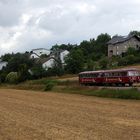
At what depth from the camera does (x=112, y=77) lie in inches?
2507

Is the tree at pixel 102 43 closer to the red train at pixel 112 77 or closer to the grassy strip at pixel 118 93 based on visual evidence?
the red train at pixel 112 77

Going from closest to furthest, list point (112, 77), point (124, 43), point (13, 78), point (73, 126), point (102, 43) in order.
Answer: point (73, 126) < point (112, 77) < point (13, 78) < point (124, 43) < point (102, 43)

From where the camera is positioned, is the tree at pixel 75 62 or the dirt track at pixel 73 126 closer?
the dirt track at pixel 73 126

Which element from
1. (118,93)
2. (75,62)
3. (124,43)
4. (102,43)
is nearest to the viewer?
(118,93)

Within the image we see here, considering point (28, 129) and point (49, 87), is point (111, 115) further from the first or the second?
point (49, 87)

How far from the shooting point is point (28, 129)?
2045 centimetres

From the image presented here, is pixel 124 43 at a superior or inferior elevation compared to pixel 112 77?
superior

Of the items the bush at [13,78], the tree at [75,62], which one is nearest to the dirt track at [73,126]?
the bush at [13,78]

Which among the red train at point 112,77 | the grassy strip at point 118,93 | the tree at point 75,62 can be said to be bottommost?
the grassy strip at point 118,93

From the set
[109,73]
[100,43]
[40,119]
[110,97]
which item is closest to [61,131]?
[40,119]

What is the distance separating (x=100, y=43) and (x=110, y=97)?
134 m

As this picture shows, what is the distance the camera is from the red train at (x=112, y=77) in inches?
2368

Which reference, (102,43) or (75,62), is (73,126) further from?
(102,43)

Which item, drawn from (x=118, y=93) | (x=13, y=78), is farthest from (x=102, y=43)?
(x=118, y=93)
